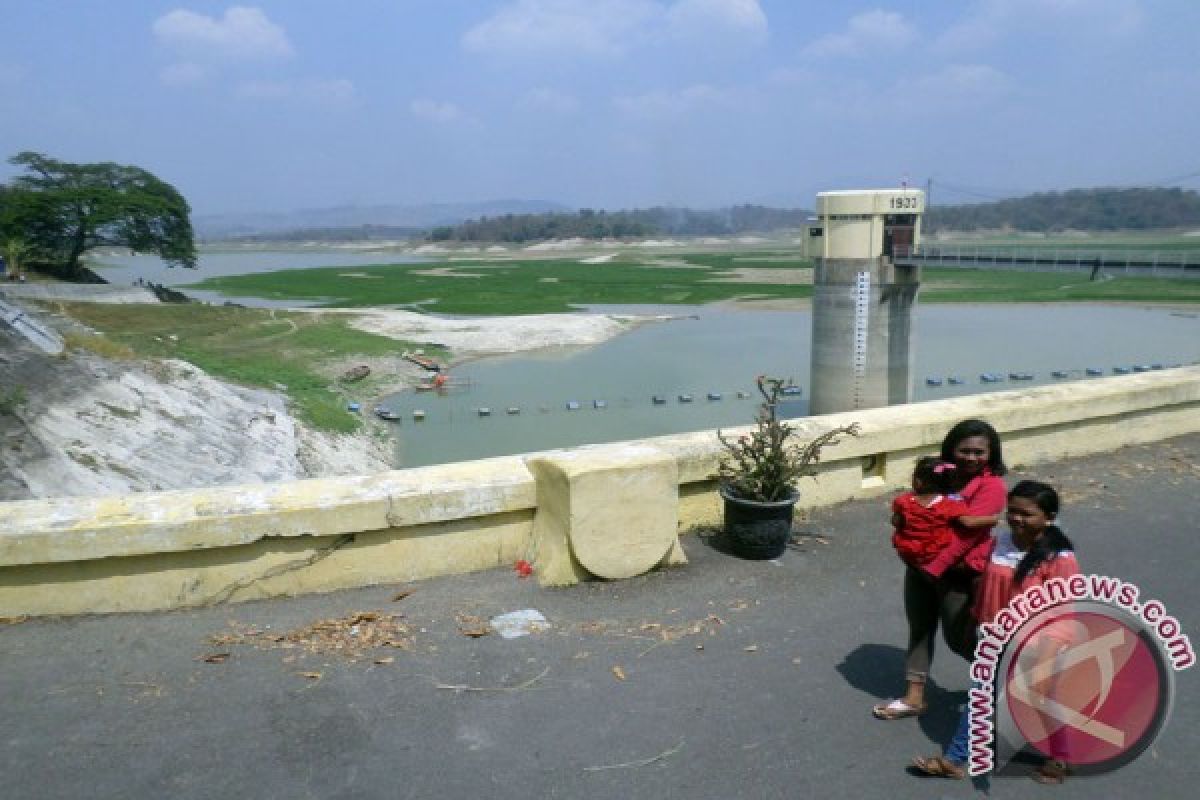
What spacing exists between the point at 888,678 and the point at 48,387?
1794 cm

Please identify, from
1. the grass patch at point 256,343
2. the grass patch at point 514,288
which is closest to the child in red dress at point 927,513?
the grass patch at point 256,343

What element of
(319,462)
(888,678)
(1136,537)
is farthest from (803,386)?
(888,678)

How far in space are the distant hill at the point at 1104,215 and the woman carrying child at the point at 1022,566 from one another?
193721mm

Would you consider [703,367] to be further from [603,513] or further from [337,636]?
[337,636]

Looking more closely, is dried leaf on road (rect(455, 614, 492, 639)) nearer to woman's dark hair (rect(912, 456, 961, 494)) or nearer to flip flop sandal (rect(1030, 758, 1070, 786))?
woman's dark hair (rect(912, 456, 961, 494))

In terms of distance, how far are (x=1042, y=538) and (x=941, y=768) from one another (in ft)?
3.36

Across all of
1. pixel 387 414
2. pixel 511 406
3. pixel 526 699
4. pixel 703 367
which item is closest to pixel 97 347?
pixel 387 414

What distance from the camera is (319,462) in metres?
22.4

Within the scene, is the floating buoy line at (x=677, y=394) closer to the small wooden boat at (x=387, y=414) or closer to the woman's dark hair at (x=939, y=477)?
the small wooden boat at (x=387, y=414)

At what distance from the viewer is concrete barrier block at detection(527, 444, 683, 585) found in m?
5.38

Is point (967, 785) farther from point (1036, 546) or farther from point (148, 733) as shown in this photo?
point (148, 733)

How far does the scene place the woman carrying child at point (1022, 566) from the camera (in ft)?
11.4

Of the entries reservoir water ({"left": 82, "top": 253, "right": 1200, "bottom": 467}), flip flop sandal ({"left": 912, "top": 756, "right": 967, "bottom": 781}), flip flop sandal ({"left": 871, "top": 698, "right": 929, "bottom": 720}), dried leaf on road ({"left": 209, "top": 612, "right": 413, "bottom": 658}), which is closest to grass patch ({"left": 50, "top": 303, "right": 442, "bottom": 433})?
reservoir water ({"left": 82, "top": 253, "right": 1200, "bottom": 467})

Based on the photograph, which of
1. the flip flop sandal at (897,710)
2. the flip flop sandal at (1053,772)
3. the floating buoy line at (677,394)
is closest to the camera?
the flip flop sandal at (1053,772)
